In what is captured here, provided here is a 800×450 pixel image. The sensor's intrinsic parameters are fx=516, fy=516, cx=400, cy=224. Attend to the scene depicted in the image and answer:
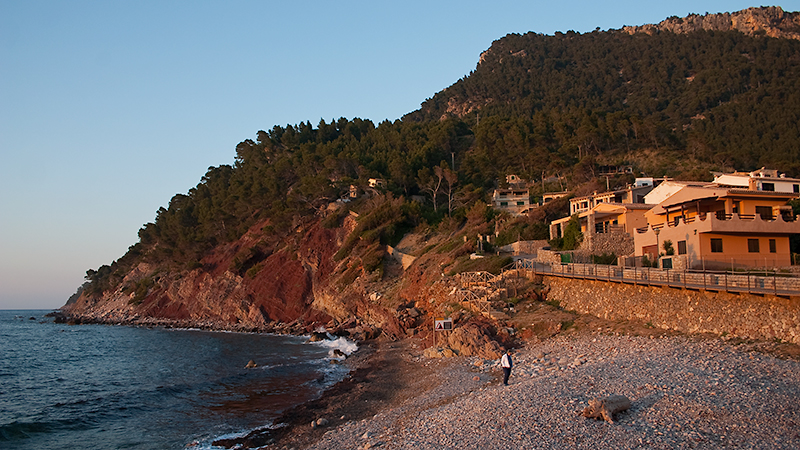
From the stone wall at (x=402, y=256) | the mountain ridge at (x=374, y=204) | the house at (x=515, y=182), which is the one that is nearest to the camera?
the stone wall at (x=402, y=256)

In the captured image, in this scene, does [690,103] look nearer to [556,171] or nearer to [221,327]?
[556,171]

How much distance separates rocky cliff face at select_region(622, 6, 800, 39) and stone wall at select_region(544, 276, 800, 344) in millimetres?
161293

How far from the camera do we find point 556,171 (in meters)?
70.1

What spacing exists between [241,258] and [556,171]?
143ft

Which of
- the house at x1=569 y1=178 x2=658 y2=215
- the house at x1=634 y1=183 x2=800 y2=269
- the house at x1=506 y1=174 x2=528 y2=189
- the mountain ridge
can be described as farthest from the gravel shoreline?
the house at x1=506 y1=174 x2=528 y2=189

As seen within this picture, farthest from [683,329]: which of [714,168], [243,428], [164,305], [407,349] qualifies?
[164,305]

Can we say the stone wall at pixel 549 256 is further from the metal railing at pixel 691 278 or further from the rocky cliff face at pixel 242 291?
the rocky cliff face at pixel 242 291

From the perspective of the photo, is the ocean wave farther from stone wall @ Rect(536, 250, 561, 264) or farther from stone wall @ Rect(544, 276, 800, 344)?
stone wall @ Rect(536, 250, 561, 264)

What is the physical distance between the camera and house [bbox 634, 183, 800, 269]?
25.8 meters

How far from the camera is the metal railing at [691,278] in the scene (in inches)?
656

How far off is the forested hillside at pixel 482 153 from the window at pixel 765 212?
29697mm

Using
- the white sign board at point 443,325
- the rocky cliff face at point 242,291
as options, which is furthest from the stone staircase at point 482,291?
the rocky cliff face at point 242,291

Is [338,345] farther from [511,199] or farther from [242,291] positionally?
[511,199]

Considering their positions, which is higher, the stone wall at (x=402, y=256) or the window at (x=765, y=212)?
the window at (x=765, y=212)
